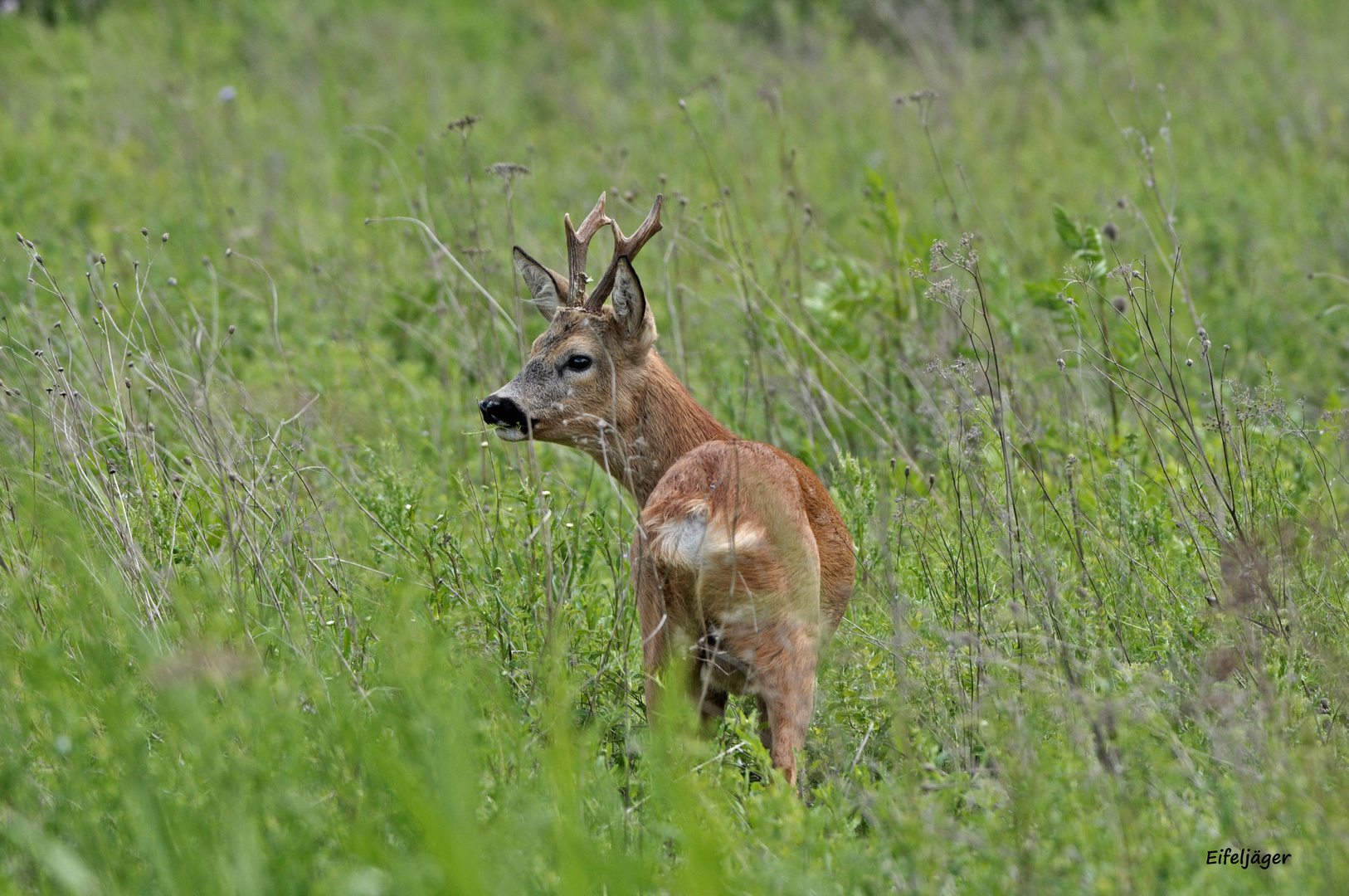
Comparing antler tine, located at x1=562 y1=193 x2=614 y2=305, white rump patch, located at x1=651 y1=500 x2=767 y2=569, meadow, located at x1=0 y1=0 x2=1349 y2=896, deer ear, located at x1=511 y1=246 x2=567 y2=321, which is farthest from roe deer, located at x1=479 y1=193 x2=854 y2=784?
deer ear, located at x1=511 y1=246 x2=567 y2=321

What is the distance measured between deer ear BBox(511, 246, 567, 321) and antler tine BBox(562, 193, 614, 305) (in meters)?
0.14

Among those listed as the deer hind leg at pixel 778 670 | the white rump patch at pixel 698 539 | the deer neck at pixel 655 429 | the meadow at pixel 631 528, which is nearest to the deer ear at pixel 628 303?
the deer neck at pixel 655 429

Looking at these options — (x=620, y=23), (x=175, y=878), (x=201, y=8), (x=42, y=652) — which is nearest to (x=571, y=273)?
(x=42, y=652)

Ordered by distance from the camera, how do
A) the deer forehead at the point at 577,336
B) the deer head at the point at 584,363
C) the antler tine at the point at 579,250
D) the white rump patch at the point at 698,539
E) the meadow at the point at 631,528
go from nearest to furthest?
the meadow at the point at 631,528 → the white rump patch at the point at 698,539 → the deer head at the point at 584,363 → the deer forehead at the point at 577,336 → the antler tine at the point at 579,250

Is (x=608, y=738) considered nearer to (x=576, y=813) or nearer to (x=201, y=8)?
(x=576, y=813)

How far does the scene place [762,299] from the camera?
18.2ft

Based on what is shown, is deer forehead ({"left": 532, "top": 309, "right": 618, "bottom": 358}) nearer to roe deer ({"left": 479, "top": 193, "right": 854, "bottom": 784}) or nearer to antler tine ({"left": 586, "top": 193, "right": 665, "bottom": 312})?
antler tine ({"left": 586, "top": 193, "right": 665, "bottom": 312})

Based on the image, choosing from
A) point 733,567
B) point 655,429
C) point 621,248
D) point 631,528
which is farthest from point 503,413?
point 733,567

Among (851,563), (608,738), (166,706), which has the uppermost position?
(166,706)

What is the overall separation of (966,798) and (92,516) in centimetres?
234

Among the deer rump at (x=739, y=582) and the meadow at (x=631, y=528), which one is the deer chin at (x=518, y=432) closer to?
the meadow at (x=631, y=528)

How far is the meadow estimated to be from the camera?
7.30 feet

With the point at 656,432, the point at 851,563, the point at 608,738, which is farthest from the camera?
the point at 656,432

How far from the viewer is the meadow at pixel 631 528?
2.22 meters
